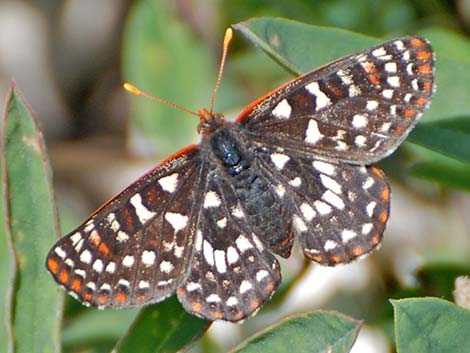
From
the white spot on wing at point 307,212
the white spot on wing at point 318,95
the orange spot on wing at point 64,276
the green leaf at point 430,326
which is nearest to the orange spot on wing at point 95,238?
the orange spot on wing at point 64,276

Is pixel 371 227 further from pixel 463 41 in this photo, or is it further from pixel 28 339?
pixel 463 41

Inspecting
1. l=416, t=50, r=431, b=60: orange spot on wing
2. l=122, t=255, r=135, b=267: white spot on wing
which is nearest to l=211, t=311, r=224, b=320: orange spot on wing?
l=122, t=255, r=135, b=267: white spot on wing

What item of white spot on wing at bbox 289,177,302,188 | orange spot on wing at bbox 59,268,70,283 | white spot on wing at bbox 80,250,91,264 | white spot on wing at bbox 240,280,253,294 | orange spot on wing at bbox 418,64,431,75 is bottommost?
white spot on wing at bbox 240,280,253,294

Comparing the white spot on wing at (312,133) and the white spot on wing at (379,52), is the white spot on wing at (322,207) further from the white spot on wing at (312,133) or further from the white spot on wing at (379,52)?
the white spot on wing at (379,52)

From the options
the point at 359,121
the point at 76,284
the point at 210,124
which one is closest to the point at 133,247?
the point at 76,284

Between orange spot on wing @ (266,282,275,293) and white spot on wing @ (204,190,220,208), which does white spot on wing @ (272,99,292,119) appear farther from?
orange spot on wing @ (266,282,275,293)

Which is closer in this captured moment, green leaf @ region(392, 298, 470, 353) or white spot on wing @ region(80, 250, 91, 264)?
green leaf @ region(392, 298, 470, 353)

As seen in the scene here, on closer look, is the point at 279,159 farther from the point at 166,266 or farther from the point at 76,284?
the point at 76,284

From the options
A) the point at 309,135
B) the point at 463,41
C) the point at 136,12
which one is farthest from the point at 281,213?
the point at 136,12
